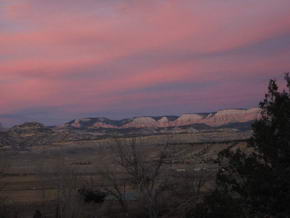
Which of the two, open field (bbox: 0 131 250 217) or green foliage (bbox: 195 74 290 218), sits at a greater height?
green foliage (bbox: 195 74 290 218)

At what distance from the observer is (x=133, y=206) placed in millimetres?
47438

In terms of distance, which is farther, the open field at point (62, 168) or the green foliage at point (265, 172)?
the open field at point (62, 168)

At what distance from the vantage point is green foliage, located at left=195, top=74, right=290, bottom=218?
12.9 metres

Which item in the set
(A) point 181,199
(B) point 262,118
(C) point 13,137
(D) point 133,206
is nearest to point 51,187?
(D) point 133,206

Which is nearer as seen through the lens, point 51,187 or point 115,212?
point 115,212

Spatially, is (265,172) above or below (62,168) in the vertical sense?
above

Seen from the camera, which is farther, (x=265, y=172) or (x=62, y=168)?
(x=62, y=168)

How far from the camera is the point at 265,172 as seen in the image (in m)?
13.0

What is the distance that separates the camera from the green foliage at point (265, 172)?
1288cm

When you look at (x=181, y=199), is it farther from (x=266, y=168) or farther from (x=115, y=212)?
(x=266, y=168)

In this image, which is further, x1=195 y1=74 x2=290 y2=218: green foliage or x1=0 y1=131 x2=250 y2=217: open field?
x1=0 y1=131 x2=250 y2=217: open field

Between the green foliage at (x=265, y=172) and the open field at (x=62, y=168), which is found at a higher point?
the green foliage at (x=265, y=172)

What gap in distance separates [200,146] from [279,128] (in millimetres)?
104860

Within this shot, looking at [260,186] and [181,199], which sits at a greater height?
[260,186]
